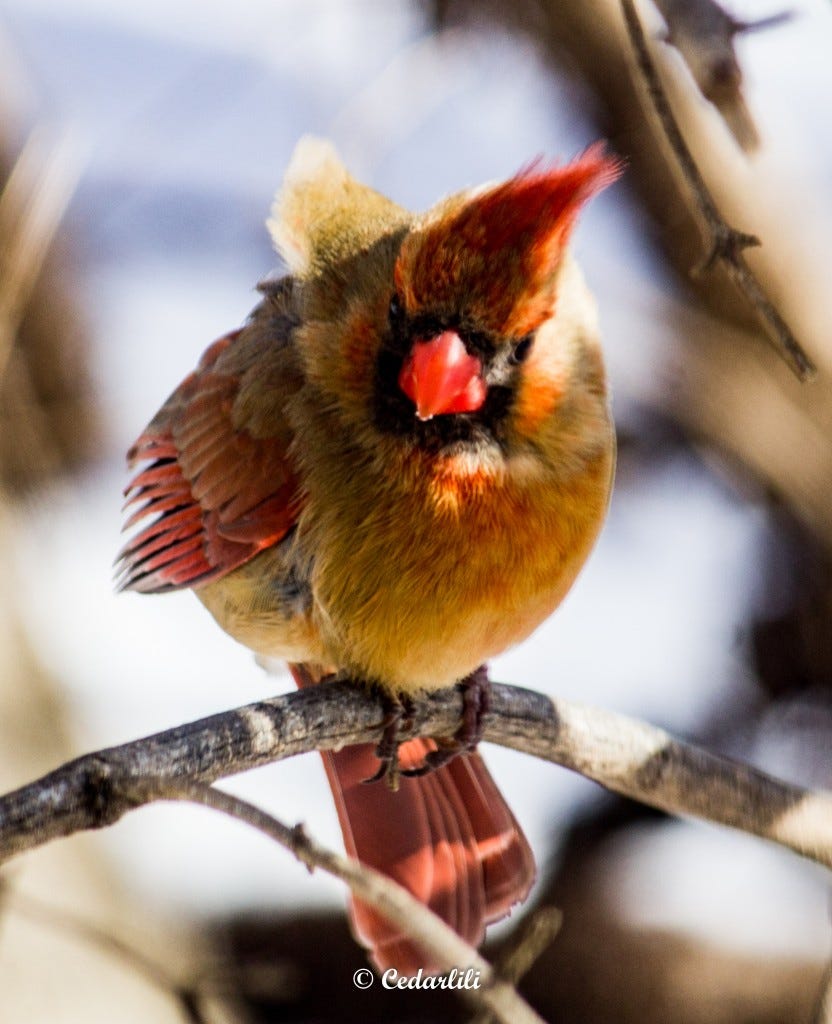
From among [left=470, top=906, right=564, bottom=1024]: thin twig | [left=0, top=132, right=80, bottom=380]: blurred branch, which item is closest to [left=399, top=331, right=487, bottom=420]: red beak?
[left=470, top=906, right=564, bottom=1024]: thin twig

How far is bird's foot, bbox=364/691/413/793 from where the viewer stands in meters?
2.20

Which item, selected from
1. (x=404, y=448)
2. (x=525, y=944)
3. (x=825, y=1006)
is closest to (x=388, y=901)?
(x=525, y=944)

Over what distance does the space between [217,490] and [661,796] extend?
3.03 ft

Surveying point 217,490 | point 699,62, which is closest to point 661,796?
point 217,490

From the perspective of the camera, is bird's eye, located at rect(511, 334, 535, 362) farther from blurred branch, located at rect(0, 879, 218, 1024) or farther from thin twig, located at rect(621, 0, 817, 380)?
blurred branch, located at rect(0, 879, 218, 1024)

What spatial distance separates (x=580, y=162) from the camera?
6.57 ft

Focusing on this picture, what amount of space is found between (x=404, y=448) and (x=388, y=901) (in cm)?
94

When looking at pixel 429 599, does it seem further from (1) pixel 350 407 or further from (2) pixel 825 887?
(2) pixel 825 887

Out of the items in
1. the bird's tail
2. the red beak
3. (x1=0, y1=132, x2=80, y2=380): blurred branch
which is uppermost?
(x1=0, y1=132, x2=80, y2=380): blurred branch

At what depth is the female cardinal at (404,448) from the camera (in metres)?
2.01
